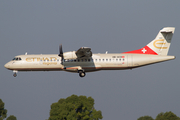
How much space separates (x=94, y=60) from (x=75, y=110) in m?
35.9

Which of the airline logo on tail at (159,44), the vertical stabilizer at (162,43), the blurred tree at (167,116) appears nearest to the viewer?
the vertical stabilizer at (162,43)

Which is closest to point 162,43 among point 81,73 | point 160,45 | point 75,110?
point 160,45

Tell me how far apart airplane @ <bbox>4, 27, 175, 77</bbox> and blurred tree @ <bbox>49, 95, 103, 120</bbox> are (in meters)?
29.8

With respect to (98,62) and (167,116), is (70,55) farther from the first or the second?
(167,116)

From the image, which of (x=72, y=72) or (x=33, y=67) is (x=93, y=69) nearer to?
(x=72, y=72)

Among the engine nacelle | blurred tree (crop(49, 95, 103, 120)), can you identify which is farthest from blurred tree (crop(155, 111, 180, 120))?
the engine nacelle

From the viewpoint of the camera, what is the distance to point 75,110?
78062 mm

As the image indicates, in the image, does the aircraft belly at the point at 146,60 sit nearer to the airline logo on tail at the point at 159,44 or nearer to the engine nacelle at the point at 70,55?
the airline logo on tail at the point at 159,44

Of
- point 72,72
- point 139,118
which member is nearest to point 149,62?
point 72,72

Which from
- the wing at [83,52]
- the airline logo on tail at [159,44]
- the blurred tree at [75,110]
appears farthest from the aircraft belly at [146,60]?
the blurred tree at [75,110]

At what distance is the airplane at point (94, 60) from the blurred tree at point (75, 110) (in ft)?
97.8

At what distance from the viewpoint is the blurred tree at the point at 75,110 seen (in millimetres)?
73562

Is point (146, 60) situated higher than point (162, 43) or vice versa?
point (162, 43)

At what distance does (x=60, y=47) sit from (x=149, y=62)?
11.0 metres
